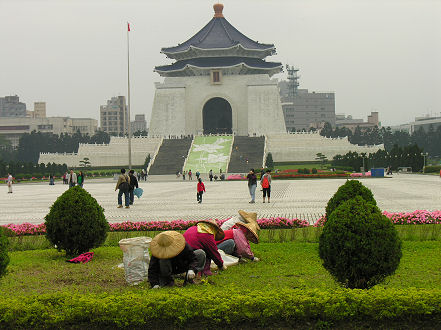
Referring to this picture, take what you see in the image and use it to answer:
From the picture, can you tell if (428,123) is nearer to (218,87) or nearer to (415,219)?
(218,87)

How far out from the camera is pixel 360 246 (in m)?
4.82

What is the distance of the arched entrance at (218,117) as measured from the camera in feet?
217

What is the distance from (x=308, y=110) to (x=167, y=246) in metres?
117

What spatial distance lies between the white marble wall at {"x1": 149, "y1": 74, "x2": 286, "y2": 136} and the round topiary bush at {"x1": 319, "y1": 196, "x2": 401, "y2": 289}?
5664 cm

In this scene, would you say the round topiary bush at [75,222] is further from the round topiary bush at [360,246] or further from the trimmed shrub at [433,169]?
the trimmed shrub at [433,169]

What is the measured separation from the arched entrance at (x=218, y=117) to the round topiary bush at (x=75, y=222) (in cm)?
5819

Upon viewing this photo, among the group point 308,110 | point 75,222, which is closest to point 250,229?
point 75,222

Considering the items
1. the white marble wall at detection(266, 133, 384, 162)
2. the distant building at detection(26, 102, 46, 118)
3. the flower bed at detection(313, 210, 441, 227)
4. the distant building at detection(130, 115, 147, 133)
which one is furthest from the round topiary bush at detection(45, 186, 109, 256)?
the distant building at detection(130, 115, 147, 133)

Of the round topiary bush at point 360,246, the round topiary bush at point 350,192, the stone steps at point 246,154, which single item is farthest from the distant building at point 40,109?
the round topiary bush at point 360,246

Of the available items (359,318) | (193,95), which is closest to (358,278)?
(359,318)

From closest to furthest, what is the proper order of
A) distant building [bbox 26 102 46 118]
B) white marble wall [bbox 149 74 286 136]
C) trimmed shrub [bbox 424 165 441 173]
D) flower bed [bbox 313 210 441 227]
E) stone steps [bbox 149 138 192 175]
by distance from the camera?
flower bed [bbox 313 210 441 227] → trimmed shrub [bbox 424 165 441 173] → stone steps [bbox 149 138 192 175] → white marble wall [bbox 149 74 286 136] → distant building [bbox 26 102 46 118]

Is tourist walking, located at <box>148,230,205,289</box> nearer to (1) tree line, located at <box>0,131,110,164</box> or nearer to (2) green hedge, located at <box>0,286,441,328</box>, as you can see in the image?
(2) green hedge, located at <box>0,286,441,328</box>

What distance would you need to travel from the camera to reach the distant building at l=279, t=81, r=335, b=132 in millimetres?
119312

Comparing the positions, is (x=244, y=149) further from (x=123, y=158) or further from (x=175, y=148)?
(x=123, y=158)
